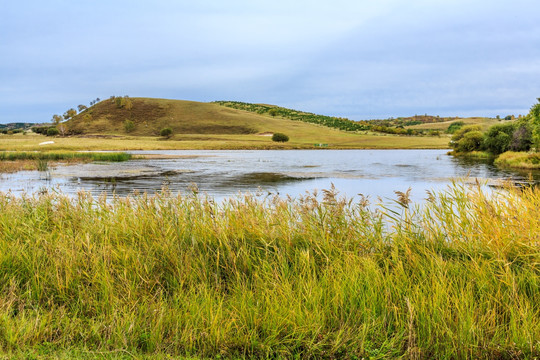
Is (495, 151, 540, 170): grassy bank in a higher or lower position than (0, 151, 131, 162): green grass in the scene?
lower

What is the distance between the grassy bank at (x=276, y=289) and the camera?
3.95 m

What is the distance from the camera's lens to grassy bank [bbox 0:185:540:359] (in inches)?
155

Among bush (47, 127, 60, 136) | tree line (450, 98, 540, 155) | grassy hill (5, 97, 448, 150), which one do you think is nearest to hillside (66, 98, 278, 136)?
grassy hill (5, 97, 448, 150)

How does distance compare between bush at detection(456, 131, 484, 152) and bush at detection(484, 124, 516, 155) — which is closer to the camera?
bush at detection(484, 124, 516, 155)

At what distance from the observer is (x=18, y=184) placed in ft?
75.3

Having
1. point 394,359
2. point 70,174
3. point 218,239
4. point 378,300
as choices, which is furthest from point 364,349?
point 70,174

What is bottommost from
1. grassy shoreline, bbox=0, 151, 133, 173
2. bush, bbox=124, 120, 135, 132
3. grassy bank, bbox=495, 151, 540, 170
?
grassy bank, bbox=495, 151, 540, 170

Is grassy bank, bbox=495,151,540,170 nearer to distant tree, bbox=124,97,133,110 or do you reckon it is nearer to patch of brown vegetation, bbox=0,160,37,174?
patch of brown vegetation, bbox=0,160,37,174

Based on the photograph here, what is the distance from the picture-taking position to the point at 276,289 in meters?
4.71

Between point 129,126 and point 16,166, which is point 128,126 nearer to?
point 129,126

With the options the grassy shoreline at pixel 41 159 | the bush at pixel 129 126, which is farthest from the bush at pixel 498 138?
the bush at pixel 129 126

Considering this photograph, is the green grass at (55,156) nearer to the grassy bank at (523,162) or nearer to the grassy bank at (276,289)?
the grassy bank at (523,162)

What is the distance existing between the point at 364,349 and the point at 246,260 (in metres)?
2.06

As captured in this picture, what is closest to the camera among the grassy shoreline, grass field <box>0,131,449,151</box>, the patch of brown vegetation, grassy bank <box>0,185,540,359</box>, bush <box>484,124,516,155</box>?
grassy bank <box>0,185,540,359</box>
